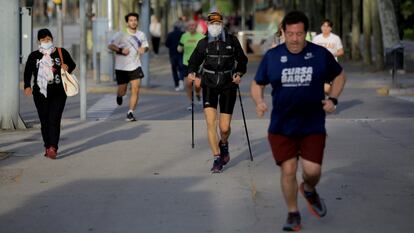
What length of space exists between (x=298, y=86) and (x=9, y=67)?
29.0 feet

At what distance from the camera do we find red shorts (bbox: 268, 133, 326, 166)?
29.3ft

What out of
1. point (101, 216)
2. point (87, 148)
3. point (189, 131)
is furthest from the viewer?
point (189, 131)

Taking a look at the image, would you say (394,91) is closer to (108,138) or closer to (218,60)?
(108,138)

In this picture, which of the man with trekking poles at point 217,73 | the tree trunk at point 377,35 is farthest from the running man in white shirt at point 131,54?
the tree trunk at point 377,35

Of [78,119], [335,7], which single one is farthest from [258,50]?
[78,119]

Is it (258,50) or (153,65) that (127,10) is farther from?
(258,50)

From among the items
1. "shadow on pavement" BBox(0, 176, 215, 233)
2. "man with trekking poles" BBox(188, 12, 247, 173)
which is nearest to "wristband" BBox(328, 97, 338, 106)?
"shadow on pavement" BBox(0, 176, 215, 233)

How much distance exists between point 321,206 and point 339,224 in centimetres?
23

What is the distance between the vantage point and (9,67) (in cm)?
1686

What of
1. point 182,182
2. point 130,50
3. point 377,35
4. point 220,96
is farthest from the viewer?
point 377,35

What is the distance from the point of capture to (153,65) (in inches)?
1650

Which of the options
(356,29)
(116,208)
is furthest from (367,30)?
(116,208)

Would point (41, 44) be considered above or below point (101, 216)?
above

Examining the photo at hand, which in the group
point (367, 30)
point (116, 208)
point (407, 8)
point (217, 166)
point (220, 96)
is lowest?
point (116, 208)
